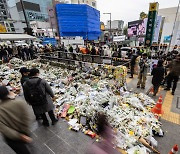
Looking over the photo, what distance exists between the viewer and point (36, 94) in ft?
8.88

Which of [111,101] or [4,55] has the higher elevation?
[4,55]

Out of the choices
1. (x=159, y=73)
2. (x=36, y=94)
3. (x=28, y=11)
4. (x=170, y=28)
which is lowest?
(x=159, y=73)

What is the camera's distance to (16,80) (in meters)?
7.25

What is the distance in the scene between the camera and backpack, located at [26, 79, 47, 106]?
2.64 m

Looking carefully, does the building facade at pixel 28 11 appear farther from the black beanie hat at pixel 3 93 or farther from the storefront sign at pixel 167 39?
the black beanie hat at pixel 3 93

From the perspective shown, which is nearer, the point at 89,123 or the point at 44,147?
the point at 44,147

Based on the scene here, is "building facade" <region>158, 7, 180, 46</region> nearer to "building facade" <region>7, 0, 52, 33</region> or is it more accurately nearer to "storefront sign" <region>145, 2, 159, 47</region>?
"storefront sign" <region>145, 2, 159, 47</region>

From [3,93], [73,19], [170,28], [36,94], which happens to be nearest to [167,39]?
[170,28]

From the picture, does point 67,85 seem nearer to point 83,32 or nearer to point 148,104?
point 148,104

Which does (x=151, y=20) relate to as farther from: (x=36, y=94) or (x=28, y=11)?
(x=28, y=11)

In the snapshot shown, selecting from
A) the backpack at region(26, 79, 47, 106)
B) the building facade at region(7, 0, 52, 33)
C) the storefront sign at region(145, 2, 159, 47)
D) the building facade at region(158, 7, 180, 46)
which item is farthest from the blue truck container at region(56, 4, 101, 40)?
the building facade at region(7, 0, 52, 33)

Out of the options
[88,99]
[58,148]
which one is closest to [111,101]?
[88,99]

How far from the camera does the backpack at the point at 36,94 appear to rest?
264 cm

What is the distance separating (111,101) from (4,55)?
13926 millimetres
